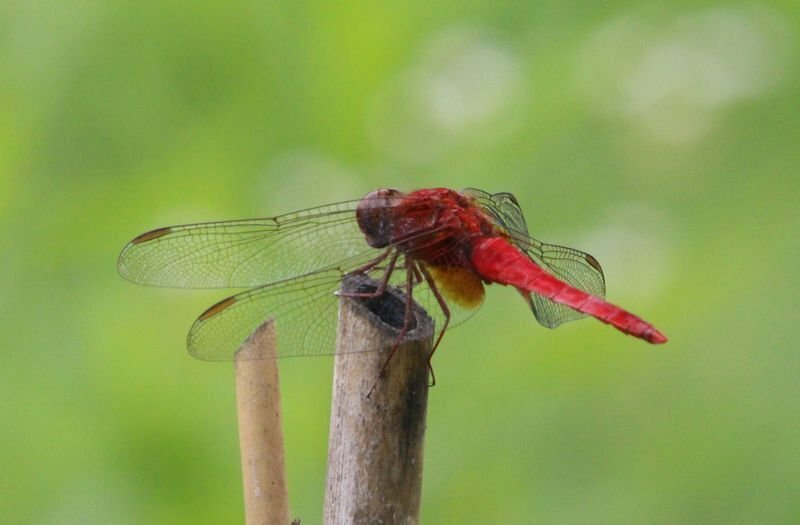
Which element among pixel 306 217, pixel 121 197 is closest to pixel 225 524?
pixel 306 217

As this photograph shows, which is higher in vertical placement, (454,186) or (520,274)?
(454,186)

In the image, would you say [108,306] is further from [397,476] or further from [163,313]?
[397,476]

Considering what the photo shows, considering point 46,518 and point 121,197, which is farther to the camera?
point 121,197

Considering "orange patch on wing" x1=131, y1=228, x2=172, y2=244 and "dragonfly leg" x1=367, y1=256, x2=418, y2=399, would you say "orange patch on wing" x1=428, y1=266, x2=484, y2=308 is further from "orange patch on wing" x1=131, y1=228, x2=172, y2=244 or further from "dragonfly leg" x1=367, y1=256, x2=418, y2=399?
"orange patch on wing" x1=131, y1=228, x2=172, y2=244

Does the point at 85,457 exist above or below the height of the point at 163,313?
below

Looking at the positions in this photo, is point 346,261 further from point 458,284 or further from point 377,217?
point 458,284

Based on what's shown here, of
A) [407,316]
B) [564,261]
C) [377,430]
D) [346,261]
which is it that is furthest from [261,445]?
[564,261]
